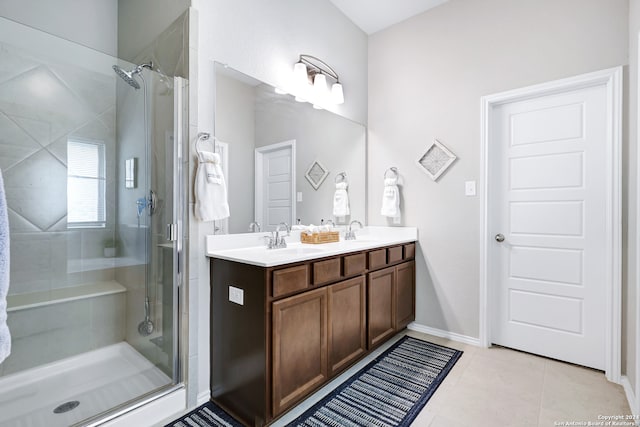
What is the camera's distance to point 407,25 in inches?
117

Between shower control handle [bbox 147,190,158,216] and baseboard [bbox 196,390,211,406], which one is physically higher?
shower control handle [bbox 147,190,158,216]

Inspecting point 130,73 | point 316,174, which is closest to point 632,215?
point 316,174

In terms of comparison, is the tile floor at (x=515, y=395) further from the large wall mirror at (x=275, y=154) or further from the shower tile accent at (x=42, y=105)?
the shower tile accent at (x=42, y=105)

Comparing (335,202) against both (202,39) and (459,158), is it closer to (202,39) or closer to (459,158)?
(459,158)

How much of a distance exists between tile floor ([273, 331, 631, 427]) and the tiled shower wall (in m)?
1.35

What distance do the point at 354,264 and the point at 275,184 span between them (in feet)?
2.63

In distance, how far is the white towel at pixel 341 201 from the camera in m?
2.89

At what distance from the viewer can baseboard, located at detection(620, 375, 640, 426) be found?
5.43ft

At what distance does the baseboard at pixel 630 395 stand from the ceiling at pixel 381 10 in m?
3.06

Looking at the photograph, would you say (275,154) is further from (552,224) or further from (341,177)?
(552,224)

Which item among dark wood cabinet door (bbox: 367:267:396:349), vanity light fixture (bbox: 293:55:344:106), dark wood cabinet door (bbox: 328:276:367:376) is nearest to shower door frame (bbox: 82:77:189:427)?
dark wood cabinet door (bbox: 328:276:367:376)

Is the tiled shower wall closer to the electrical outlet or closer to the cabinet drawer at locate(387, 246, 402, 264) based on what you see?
the electrical outlet

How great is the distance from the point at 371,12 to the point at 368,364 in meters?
2.98

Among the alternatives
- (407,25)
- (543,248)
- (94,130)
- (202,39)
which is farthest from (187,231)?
(407,25)
